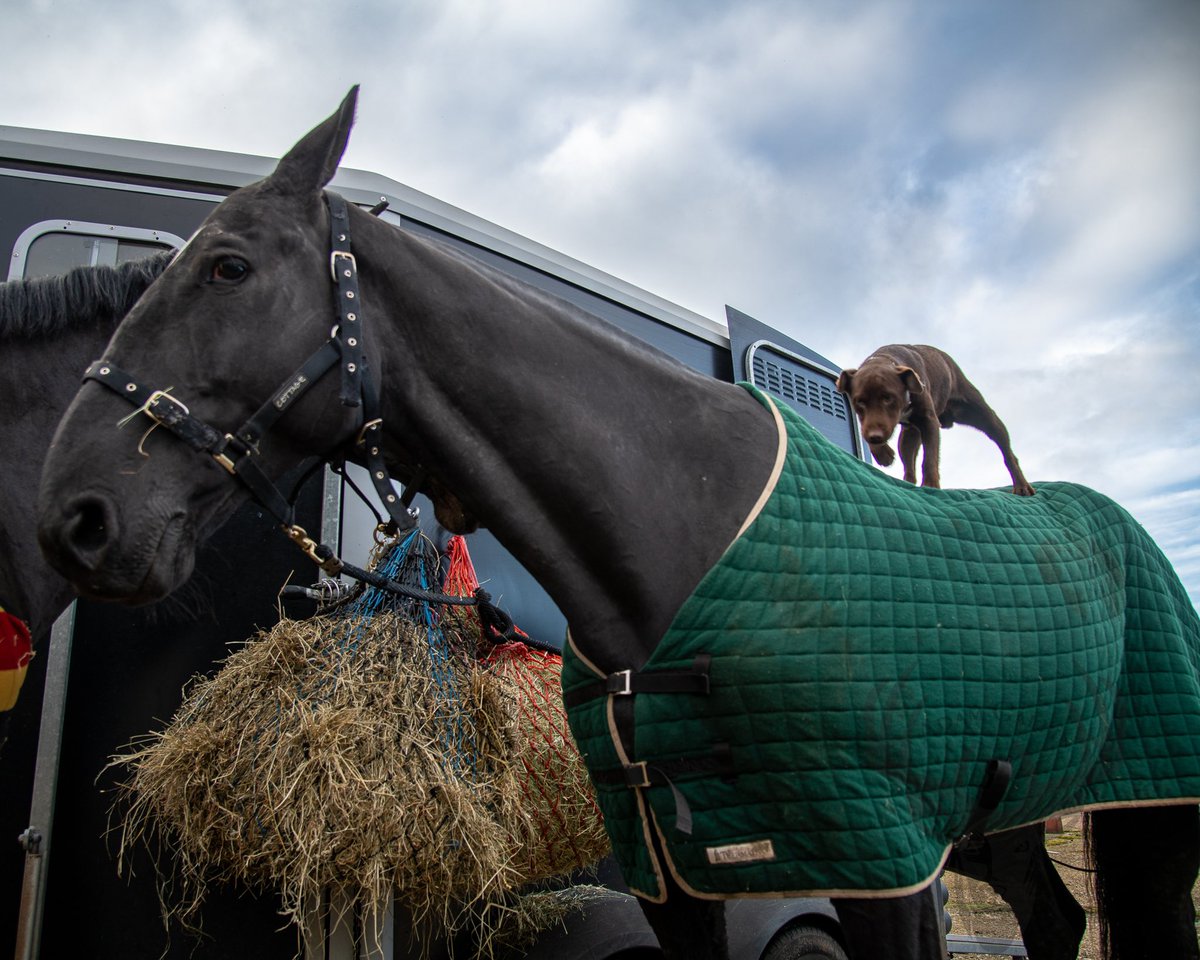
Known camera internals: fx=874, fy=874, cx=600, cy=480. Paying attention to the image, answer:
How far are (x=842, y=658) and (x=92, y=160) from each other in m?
2.76

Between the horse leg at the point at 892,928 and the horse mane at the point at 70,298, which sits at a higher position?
the horse mane at the point at 70,298

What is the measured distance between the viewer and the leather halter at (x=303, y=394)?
4.91 ft

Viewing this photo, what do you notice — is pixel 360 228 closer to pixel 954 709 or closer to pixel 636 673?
pixel 636 673

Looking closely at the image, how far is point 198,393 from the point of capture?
60.2 inches

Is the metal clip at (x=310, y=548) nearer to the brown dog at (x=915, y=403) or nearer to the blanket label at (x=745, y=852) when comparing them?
the blanket label at (x=745, y=852)

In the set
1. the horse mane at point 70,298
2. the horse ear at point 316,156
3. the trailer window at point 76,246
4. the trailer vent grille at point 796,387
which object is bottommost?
the horse ear at point 316,156

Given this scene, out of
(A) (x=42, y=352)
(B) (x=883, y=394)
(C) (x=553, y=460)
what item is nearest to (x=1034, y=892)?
(B) (x=883, y=394)

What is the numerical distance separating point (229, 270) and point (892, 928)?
65.4 inches

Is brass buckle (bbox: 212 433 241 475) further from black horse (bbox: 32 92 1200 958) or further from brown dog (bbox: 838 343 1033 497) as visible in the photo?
brown dog (bbox: 838 343 1033 497)

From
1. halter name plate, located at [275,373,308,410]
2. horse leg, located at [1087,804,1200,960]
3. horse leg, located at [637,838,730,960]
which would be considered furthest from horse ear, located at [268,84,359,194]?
horse leg, located at [1087,804,1200,960]

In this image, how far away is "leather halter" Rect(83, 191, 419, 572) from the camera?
1495 millimetres

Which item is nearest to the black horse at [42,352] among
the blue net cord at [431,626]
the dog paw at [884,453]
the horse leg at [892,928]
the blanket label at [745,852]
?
the blue net cord at [431,626]

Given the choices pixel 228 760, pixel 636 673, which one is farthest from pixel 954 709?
pixel 228 760

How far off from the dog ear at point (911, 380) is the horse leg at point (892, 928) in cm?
164
